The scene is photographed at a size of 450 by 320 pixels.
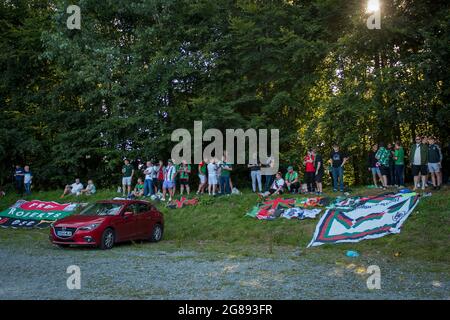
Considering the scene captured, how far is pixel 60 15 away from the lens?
2888 cm

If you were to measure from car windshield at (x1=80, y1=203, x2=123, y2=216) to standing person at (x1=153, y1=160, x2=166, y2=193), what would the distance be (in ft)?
23.3

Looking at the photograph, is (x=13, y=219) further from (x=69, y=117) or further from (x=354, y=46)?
(x=354, y=46)

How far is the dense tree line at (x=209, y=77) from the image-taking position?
2278 centimetres

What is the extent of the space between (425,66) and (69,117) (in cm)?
2061

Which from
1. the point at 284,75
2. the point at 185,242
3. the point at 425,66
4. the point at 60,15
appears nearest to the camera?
the point at 185,242

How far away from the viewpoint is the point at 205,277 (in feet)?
36.3

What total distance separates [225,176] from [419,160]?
8225mm

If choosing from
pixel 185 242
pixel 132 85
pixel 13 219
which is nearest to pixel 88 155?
pixel 132 85

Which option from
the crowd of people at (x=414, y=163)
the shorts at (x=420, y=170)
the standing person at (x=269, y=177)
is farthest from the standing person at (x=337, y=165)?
the shorts at (x=420, y=170)

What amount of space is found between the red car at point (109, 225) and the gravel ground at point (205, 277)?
0.68 metres

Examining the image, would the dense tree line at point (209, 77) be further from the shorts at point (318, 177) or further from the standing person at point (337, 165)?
the shorts at point (318, 177)

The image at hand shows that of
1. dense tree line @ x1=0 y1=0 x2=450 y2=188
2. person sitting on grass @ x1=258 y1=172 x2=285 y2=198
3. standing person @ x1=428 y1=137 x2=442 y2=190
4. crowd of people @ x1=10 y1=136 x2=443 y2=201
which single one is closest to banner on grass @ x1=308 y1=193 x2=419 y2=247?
standing person @ x1=428 y1=137 x2=442 y2=190

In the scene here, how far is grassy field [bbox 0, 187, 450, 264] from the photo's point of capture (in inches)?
582

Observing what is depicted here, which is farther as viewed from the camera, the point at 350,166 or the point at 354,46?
the point at 350,166
